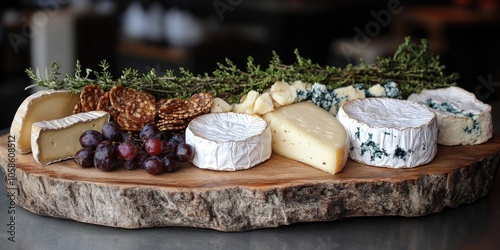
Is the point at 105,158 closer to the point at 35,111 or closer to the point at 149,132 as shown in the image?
the point at 149,132

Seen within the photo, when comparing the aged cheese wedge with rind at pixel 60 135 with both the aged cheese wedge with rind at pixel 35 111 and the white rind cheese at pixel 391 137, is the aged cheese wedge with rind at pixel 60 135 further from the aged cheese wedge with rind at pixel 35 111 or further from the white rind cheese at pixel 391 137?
the white rind cheese at pixel 391 137

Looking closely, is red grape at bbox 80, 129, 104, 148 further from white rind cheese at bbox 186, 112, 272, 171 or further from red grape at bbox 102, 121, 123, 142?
white rind cheese at bbox 186, 112, 272, 171

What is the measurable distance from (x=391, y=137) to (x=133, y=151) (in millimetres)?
646

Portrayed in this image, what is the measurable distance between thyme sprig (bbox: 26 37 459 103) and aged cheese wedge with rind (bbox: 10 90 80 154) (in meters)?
0.04

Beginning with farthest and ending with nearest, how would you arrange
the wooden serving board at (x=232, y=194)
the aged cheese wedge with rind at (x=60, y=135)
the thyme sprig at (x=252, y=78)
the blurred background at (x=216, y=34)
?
1. the blurred background at (x=216, y=34)
2. the thyme sprig at (x=252, y=78)
3. the aged cheese wedge with rind at (x=60, y=135)
4. the wooden serving board at (x=232, y=194)

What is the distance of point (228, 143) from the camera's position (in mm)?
1845

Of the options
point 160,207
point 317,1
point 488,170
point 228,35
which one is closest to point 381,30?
point 317,1

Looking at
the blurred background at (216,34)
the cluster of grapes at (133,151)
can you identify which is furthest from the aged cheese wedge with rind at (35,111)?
the blurred background at (216,34)

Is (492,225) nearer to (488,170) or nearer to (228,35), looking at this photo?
(488,170)

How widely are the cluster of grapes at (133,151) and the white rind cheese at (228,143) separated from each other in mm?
35

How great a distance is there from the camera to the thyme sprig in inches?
81.9

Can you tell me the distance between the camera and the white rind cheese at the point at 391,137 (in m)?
1.89

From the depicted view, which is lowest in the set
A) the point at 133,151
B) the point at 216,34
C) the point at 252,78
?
the point at 216,34

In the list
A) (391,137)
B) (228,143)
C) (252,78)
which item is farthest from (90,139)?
(391,137)
